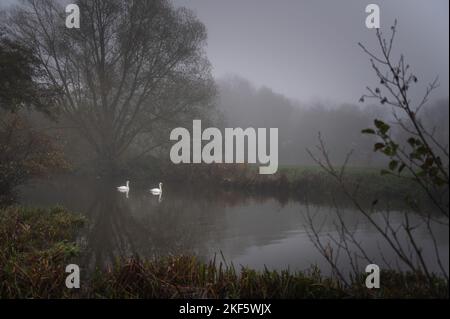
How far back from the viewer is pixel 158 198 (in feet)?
41.6

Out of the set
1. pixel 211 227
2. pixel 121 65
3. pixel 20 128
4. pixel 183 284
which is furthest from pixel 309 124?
pixel 183 284

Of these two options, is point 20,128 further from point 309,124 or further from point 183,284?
point 309,124

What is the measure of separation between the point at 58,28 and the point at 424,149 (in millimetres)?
15390

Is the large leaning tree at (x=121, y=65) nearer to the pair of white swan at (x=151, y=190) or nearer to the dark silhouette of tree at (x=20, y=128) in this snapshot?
the pair of white swan at (x=151, y=190)

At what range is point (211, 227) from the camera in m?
8.29

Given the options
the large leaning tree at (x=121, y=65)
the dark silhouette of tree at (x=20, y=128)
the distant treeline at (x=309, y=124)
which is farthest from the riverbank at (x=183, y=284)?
the distant treeline at (x=309, y=124)

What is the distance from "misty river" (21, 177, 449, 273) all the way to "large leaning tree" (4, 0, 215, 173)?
143 inches

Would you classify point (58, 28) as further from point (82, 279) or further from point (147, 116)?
point (82, 279)

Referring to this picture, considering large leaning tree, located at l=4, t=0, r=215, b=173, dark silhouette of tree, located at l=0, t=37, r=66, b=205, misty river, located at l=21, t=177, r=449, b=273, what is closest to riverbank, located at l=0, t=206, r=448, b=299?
misty river, located at l=21, t=177, r=449, b=273

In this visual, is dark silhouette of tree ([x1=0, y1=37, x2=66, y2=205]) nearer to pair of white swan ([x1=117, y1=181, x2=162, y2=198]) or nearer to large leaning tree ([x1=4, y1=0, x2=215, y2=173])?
pair of white swan ([x1=117, y1=181, x2=162, y2=198])

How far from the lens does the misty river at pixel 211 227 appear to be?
6000 mm

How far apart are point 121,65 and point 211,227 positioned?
37.2 feet

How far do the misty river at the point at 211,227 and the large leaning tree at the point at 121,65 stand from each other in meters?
3.63

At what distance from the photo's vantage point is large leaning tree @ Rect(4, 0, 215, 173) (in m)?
14.1
